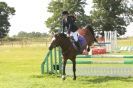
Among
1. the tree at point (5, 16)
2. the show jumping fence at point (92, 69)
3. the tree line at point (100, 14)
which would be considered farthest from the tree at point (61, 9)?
the show jumping fence at point (92, 69)

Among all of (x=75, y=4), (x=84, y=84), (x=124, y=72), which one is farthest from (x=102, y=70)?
(x=75, y=4)

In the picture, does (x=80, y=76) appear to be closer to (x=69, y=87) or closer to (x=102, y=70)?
(x=102, y=70)

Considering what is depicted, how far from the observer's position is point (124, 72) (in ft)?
52.7

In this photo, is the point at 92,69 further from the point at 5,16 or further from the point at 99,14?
the point at 5,16

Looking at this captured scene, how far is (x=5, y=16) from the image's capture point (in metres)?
104

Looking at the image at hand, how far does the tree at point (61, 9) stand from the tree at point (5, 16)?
60.8ft

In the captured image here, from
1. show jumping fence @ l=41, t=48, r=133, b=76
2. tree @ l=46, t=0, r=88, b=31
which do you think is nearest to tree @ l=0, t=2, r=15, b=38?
tree @ l=46, t=0, r=88, b=31

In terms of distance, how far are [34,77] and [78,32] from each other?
249 cm

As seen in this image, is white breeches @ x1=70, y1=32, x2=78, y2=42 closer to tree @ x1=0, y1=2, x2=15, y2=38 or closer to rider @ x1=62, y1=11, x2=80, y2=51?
rider @ x1=62, y1=11, x2=80, y2=51

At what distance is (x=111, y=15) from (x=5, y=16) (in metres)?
32.6

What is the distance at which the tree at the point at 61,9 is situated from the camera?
262 ft

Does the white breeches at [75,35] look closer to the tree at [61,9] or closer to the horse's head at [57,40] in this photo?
the horse's head at [57,40]

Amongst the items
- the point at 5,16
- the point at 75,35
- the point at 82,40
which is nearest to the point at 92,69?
the point at 82,40

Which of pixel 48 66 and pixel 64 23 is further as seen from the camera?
pixel 48 66
